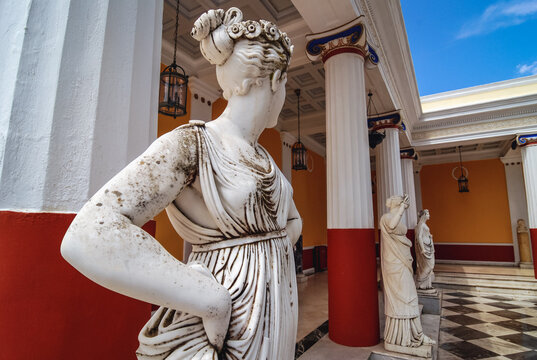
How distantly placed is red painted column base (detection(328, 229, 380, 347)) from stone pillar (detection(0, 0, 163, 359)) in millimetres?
2548

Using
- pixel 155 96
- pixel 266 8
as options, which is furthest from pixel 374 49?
pixel 155 96

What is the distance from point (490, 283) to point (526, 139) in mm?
3637

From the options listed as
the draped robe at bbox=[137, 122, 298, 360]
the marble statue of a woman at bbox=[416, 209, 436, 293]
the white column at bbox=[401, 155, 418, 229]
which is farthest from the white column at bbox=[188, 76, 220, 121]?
the white column at bbox=[401, 155, 418, 229]

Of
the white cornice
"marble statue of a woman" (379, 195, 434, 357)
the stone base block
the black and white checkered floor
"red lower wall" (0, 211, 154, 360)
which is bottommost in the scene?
the black and white checkered floor

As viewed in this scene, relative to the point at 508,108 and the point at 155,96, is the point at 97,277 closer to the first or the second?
the point at 155,96

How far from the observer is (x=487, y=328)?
4.37 meters

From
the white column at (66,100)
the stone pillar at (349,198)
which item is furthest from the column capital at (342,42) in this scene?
the white column at (66,100)

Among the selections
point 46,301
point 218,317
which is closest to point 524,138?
point 218,317

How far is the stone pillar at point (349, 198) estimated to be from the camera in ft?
10.1

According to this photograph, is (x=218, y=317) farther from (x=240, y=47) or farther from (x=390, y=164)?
(x=390, y=164)

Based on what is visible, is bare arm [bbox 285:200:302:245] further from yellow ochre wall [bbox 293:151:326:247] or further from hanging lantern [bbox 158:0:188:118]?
yellow ochre wall [bbox 293:151:326:247]

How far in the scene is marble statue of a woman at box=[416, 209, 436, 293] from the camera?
5379 mm

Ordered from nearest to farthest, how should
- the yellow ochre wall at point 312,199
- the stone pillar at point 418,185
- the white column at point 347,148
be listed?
the white column at point 347,148 < the yellow ochre wall at point 312,199 < the stone pillar at point 418,185

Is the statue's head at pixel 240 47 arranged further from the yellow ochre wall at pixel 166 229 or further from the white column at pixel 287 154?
the white column at pixel 287 154
